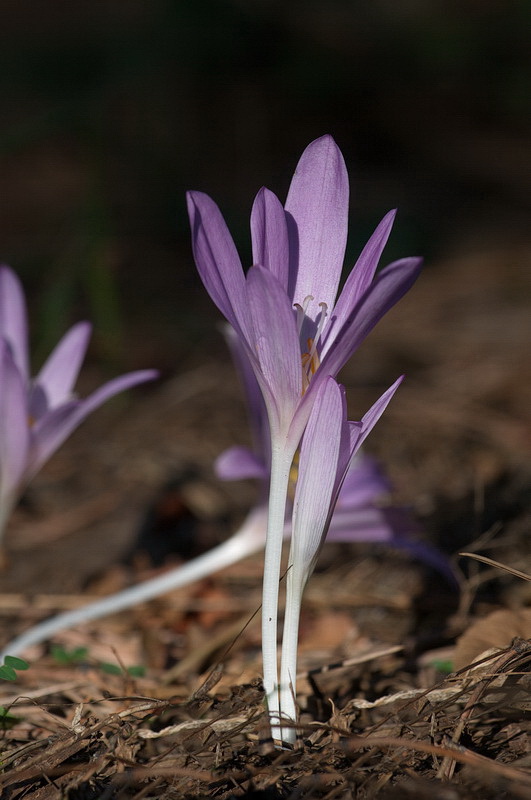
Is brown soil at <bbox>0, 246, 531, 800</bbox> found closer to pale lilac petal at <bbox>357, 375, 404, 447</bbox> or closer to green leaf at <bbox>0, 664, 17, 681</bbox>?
green leaf at <bbox>0, 664, 17, 681</bbox>

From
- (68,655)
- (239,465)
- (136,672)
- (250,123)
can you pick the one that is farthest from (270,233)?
(250,123)

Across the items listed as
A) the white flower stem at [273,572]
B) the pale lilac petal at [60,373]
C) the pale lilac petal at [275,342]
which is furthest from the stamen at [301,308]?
the pale lilac petal at [60,373]

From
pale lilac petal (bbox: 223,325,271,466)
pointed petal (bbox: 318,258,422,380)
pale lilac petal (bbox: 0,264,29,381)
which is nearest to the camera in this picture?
pointed petal (bbox: 318,258,422,380)

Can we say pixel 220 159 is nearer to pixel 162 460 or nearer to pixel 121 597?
pixel 162 460

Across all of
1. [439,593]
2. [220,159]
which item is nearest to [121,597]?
[439,593]

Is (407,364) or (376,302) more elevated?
(376,302)


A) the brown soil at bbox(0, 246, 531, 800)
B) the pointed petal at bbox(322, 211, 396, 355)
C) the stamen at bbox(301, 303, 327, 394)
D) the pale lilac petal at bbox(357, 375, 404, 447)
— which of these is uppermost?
the pointed petal at bbox(322, 211, 396, 355)

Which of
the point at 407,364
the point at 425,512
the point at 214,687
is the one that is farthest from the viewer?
the point at 407,364

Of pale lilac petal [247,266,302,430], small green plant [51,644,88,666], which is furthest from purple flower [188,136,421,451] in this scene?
small green plant [51,644,88,666]
